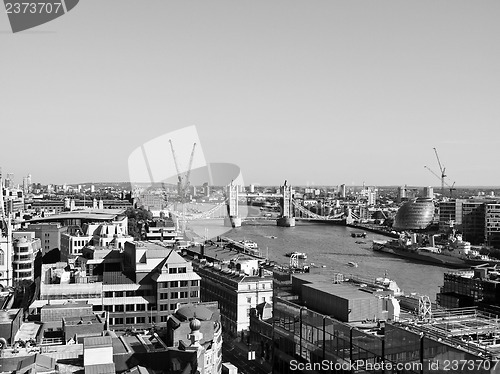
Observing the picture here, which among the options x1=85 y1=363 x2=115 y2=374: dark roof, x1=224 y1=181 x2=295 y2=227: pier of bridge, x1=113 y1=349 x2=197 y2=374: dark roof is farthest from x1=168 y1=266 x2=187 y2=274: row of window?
x1=224 y1=181 x2=295 y2=227: pier of bridge

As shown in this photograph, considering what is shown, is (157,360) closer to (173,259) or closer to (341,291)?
(341,291)

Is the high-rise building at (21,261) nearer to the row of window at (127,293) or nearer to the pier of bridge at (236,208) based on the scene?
the row of window at (127,293)

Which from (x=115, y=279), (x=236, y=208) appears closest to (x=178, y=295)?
(x=115, y=279)

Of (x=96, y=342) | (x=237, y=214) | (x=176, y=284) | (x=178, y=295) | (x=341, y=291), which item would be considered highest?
(x=341, y=291)

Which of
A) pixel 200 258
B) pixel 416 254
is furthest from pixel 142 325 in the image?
pixel 416 254

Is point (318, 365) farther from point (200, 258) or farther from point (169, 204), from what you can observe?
point (169, 204)

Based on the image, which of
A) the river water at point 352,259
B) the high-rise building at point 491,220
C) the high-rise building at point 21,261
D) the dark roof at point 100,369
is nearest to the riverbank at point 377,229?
the river water at point 352,259
